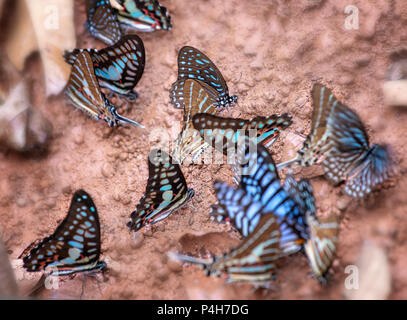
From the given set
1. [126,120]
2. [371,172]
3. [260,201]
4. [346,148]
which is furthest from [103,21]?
[371,172]

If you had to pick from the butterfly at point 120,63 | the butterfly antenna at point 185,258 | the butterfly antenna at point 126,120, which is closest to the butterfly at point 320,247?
the butterfly antenna at point 185,258

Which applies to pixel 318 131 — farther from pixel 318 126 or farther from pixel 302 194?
pixel 302 194

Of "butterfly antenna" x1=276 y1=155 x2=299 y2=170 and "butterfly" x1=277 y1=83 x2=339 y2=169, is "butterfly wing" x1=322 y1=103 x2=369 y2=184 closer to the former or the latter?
"butterfly" x1=277 y1=83 x2=339 y2=169

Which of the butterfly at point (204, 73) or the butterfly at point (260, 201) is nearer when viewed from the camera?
the butterfly at point (260, 201)

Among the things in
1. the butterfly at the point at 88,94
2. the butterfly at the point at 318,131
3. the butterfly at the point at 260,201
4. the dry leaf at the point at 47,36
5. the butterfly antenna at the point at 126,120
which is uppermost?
the dry leaf at the point at 47,36

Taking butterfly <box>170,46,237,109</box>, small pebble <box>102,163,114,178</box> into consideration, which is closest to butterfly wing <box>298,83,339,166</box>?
butterfly <box>170,46,237,109</box>

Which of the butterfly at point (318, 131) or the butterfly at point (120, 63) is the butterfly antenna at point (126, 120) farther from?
the butterfly at point (318, 131)

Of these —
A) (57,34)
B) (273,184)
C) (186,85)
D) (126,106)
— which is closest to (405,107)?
(273,184)
